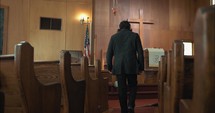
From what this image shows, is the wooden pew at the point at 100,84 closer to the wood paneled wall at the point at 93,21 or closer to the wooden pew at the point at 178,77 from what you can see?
the wooden pew at the point at 178,77

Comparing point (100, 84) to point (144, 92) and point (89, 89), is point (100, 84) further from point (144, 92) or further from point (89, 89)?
point (144, 92)

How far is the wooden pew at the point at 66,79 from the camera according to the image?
1.94m

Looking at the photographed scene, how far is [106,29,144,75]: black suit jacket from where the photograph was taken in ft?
11.6

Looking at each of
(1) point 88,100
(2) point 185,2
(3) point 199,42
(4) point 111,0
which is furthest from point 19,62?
(2) point 185,2

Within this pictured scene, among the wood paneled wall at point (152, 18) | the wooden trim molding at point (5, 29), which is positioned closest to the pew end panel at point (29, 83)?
the wood paneled wall at point (152, 18)

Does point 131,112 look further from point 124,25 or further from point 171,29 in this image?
point 171,29

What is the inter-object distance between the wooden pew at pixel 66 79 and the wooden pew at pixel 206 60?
4.66ft

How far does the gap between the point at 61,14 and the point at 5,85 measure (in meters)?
7.73

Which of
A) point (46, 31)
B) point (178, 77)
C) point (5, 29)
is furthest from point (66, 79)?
point (46, 31)

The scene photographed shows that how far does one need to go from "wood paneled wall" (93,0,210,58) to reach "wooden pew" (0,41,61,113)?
6654 mm

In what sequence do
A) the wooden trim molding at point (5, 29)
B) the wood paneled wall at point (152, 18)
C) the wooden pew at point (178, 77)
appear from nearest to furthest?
the wooden pew at point (178, 77)
the wooden trim molding at point (5, 29)
the wood paneled wall at point (152, 18)

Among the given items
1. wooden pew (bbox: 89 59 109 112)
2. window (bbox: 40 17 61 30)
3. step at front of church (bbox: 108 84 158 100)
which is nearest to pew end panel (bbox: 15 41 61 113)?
wooden pew (bbox: 89 59 109 112)

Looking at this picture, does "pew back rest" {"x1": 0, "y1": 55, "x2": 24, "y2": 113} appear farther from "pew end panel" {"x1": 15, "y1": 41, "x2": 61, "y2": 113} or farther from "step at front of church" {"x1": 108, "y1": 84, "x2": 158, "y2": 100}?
"step at front of church" {"x1": 108, "y1": 84, "x2": 158, "y2": 100}

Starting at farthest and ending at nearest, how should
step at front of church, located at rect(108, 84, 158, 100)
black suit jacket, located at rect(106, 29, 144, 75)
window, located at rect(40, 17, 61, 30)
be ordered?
window, located at rect(40, 17, 61, 30) < step at front of church, located at rect(108, 84, 158, 100) < black suit jacket, located at rect(106, 29, 144, 75)
